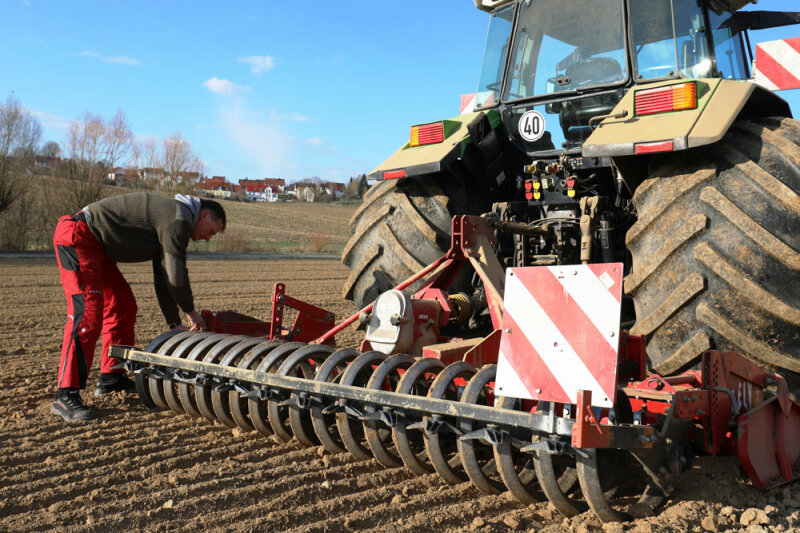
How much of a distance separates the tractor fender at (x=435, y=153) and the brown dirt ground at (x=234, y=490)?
5.38 ft

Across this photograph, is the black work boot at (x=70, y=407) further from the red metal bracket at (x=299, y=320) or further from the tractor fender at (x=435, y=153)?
the tractor fender at (x=435, y=153)

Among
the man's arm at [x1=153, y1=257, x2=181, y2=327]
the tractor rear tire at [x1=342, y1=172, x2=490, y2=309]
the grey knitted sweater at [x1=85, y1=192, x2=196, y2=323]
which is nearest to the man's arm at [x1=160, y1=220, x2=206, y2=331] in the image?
the grey knitted sweater at [x1=85, y1=192, x2=196, y2=323]

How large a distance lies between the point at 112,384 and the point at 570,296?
10.2ft

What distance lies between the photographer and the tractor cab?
12.9ft

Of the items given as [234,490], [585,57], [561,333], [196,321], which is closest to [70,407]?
[196,321]

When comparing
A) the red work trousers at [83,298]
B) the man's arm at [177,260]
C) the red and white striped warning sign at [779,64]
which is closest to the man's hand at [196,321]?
the man's arm at [177,260]

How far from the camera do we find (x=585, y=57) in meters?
4.18

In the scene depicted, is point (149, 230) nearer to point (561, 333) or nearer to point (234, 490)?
point (234, 490)

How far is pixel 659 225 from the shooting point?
3043 millimetres

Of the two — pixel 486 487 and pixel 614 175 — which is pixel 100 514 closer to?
pixel 486 487

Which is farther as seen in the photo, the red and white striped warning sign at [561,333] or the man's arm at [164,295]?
the man's arm at [164,295]

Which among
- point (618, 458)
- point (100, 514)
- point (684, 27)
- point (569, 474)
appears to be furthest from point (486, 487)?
point (684, 27)

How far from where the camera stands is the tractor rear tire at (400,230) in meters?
3.83

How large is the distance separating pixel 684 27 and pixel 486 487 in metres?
2.90
